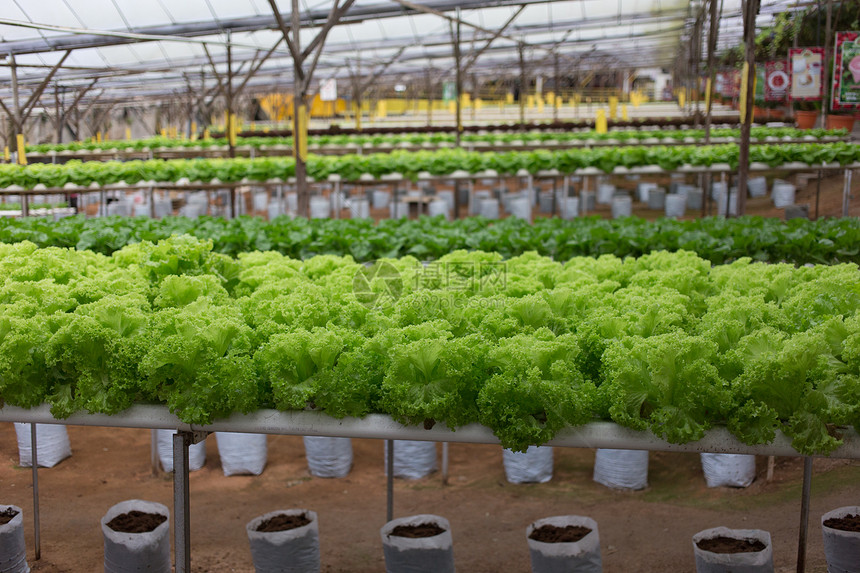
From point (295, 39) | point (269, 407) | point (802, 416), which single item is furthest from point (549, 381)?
point (295, 39)

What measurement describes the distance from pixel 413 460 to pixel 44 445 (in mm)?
2891

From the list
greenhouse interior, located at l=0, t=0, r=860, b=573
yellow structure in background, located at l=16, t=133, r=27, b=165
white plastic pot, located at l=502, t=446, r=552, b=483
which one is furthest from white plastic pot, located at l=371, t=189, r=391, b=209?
white plastic pot, located at l=502, t=446, r=552, b=483

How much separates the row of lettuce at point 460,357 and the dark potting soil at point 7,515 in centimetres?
132

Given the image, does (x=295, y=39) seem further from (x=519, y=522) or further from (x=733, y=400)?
Result: (x=733, y=400)

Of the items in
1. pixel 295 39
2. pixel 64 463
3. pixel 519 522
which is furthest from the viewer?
pixel 295 39

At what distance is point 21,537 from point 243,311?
179cm

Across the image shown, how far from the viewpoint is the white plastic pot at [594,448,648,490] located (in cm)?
575

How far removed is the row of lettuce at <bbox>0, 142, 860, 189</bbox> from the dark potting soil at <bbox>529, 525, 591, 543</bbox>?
350 inches

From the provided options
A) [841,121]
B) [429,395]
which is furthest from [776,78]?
[429,395]

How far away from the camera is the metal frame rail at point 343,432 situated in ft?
9.73

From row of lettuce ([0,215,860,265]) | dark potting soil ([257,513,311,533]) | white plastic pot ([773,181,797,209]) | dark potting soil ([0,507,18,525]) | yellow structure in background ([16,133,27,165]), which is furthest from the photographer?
white plastic pot ([773,181,797,209])

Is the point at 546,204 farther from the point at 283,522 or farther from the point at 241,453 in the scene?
the point at 283,522

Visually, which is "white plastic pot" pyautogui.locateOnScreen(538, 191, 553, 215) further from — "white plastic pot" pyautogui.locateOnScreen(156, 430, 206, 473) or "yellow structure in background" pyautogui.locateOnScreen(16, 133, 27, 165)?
"white plastic pot" pyautogui.locateOnScreen(156, 430, 206, 473)

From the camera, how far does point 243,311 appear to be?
3852 millimetres
